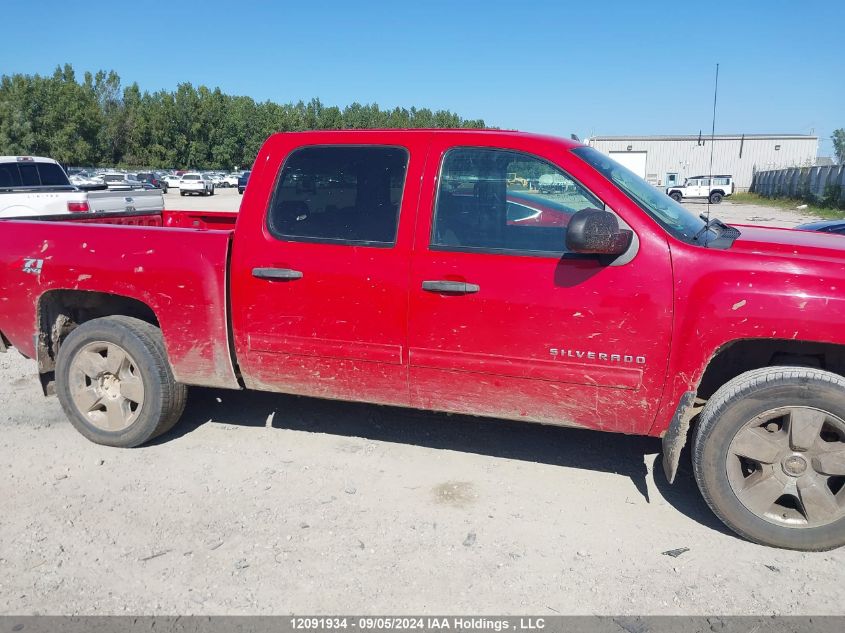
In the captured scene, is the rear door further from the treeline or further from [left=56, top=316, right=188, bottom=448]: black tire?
the treeline

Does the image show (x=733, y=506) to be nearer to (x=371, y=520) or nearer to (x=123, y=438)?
(x=371, y=520)

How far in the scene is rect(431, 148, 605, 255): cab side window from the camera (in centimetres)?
358

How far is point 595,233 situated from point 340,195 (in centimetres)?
148

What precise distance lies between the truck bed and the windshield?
83.3 inches

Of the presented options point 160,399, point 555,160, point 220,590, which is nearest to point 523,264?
point 555,160

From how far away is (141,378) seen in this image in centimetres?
439

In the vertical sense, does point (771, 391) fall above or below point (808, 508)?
above

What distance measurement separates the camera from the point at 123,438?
4438 mm

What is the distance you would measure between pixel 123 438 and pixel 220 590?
5.82ft

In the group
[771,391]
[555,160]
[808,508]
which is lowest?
[808,508]

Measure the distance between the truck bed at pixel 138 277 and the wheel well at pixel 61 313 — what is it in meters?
0.02

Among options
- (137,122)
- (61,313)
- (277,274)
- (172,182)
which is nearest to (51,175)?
(61,313)

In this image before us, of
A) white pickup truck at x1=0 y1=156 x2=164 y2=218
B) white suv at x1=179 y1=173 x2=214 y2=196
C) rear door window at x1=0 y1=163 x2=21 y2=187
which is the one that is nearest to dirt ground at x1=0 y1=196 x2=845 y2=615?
white pickup truck at x1=0 y1=156 x2=164 y2=218

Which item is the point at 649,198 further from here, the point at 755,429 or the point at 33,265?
the point at 33,265
